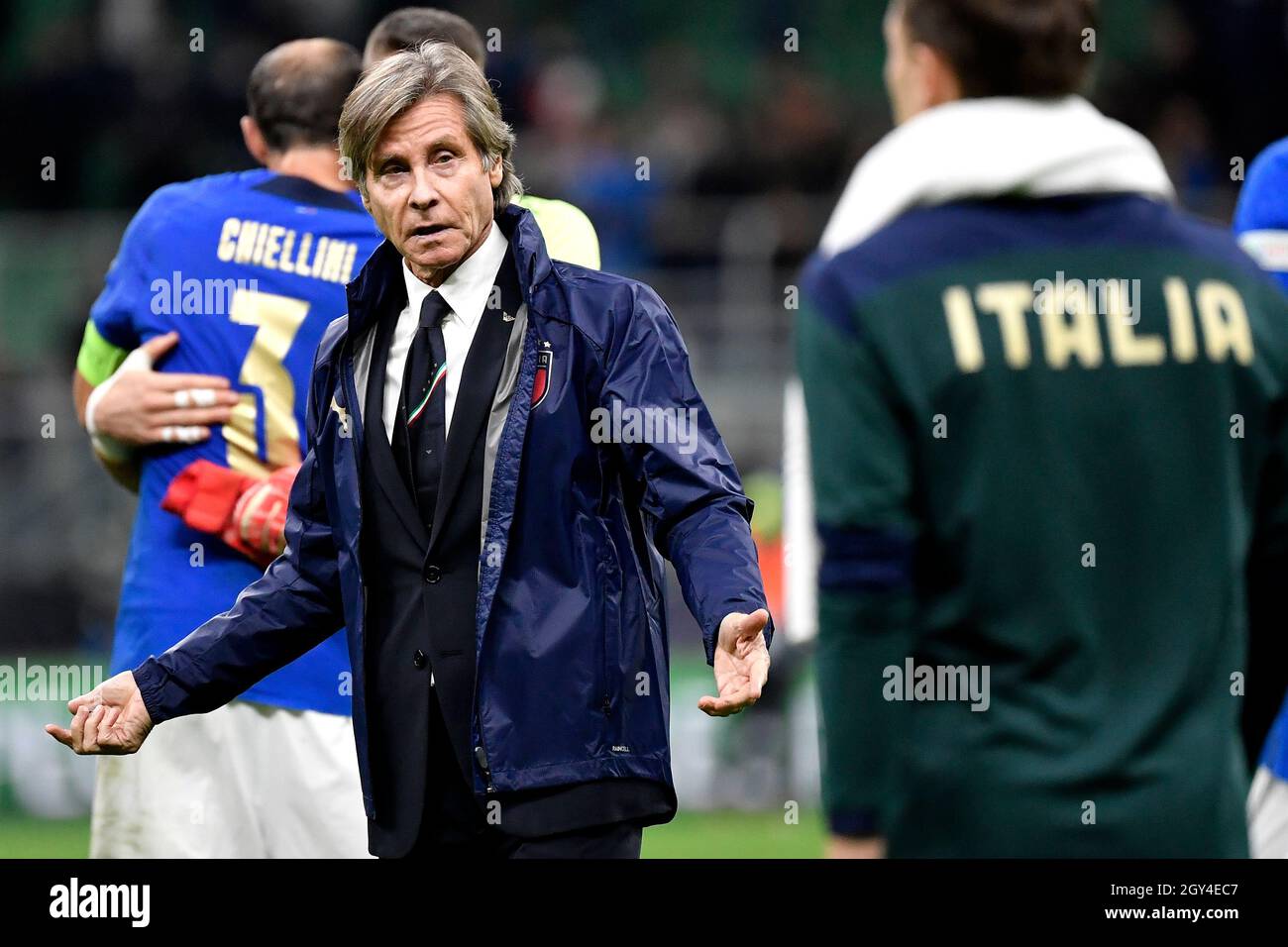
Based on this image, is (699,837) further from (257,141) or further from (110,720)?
(110,720)

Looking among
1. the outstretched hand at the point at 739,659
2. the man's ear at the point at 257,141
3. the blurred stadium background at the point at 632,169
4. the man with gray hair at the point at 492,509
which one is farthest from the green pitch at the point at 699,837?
the outstretched hand at the point at 739,659

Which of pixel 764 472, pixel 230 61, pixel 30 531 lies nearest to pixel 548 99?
pixel 230 61

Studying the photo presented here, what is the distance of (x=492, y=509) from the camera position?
3.38 metres

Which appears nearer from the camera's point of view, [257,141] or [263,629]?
[263,629]

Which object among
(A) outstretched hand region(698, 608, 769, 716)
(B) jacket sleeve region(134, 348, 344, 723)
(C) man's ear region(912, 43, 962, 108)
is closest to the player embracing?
(B) jacket sleeve region(134, 348, 344, 723)

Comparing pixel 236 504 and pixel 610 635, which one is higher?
pixel 236 504

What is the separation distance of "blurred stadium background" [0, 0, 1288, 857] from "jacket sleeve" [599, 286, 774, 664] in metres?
6.19

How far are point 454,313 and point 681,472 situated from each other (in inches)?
21.3

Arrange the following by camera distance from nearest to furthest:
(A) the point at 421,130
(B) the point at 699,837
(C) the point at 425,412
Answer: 1. (C) the point at 425,412
2. (A) the point at 421,130
3. (B) the point at 699,837

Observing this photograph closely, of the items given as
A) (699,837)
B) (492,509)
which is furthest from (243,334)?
(699,837)

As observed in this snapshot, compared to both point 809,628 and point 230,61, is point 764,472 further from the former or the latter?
point 809,628

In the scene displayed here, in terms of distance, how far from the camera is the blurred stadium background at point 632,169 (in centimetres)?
1063

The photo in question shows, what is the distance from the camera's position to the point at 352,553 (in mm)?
3486

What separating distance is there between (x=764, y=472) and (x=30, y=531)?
165 inches
